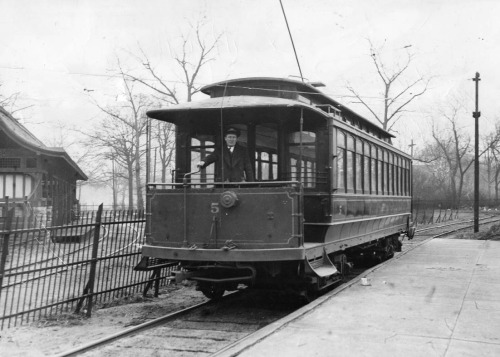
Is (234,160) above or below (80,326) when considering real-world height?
above

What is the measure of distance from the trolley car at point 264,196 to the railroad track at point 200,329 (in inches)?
17.3

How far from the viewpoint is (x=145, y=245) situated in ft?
27.1

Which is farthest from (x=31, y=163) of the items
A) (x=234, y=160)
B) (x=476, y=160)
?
(x=476, y=160)

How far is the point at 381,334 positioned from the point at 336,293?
8.34ft

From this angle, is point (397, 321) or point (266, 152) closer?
point (397, 321)

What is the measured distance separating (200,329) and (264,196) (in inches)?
77.1

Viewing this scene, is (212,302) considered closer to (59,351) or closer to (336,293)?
(336,293)

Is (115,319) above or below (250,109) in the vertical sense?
below

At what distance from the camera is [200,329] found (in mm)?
7352

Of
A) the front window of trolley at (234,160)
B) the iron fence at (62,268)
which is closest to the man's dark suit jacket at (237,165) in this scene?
the front window of trolley at (234,160)

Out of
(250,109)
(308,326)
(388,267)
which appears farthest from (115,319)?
(388,267)

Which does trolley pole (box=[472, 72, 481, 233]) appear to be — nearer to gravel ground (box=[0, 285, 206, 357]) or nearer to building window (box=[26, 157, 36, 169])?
building window (box=[26, 157, 36, 169])

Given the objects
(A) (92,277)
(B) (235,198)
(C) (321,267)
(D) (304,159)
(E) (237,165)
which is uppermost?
(D) (304,159)

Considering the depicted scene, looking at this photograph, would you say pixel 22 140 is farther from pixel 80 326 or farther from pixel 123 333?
pixel 123 333
